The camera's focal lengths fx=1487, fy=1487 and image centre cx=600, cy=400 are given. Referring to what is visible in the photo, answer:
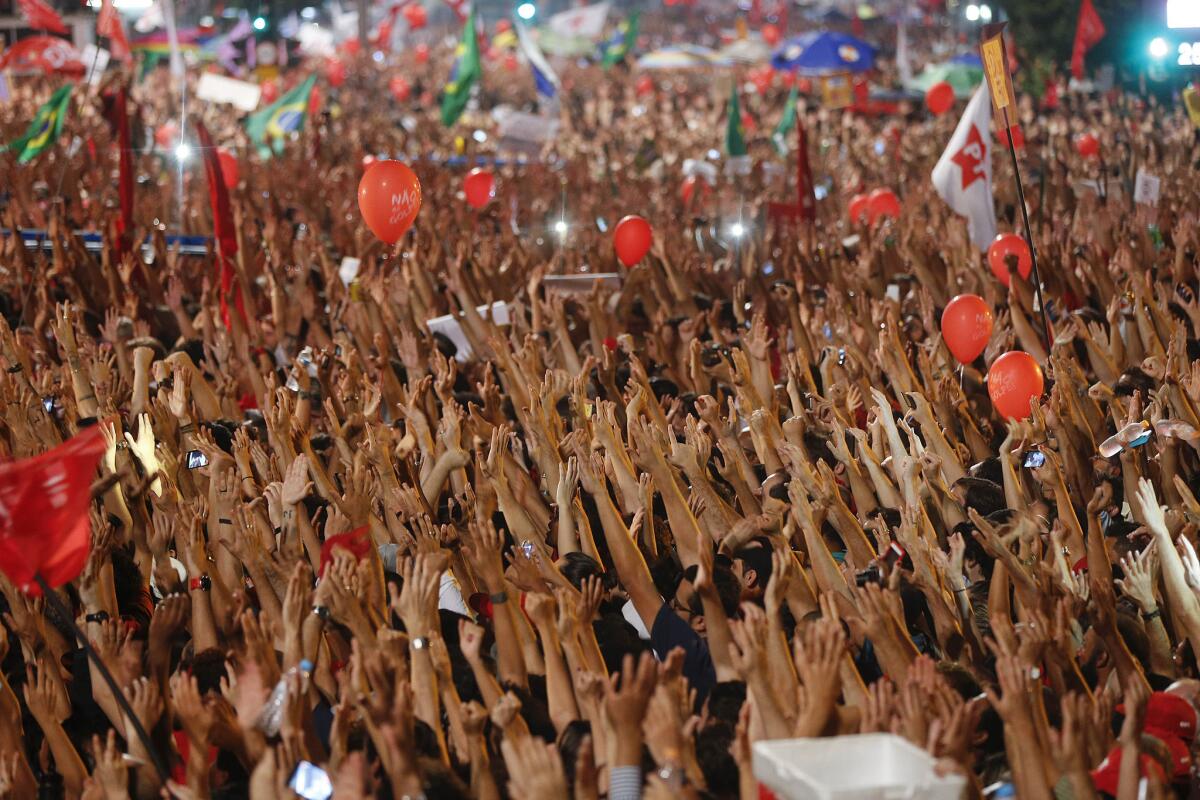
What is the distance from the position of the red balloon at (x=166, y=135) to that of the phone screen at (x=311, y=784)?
1781cm

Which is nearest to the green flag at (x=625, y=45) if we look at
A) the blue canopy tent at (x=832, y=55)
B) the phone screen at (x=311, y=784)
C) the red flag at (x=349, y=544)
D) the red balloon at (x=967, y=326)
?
the blue canopy tent at (x=832, y=55)

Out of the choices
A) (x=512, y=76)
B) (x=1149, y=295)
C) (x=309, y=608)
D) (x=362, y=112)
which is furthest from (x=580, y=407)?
(x=512, y=76)

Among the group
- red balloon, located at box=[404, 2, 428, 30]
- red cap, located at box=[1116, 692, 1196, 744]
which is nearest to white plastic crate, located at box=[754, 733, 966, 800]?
red cap, located at box=[1116, 692, 1196, 744]

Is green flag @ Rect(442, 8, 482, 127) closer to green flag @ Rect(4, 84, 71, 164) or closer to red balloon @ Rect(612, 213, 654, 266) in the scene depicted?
green flag @ Rect(4, 84, 71, 164)

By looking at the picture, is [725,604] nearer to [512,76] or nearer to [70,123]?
[70,123]

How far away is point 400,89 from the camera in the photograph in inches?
1185

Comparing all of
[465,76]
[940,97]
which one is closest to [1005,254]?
[465,76]

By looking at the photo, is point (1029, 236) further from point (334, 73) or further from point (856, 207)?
point (334, 73)

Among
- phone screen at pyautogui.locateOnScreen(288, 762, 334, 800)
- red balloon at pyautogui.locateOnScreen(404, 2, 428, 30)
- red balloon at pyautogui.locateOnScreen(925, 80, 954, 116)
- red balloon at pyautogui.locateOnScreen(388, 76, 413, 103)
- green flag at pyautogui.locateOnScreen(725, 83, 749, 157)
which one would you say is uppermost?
phone screen at pyautogui.locateOnScreen(288, 762, 334, 800)

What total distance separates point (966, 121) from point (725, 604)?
6960mm

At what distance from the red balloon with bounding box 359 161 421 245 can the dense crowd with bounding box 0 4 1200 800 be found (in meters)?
0.45

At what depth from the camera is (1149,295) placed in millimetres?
8211

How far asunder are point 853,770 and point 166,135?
19029mm

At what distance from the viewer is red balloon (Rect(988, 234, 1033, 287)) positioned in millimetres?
9500
